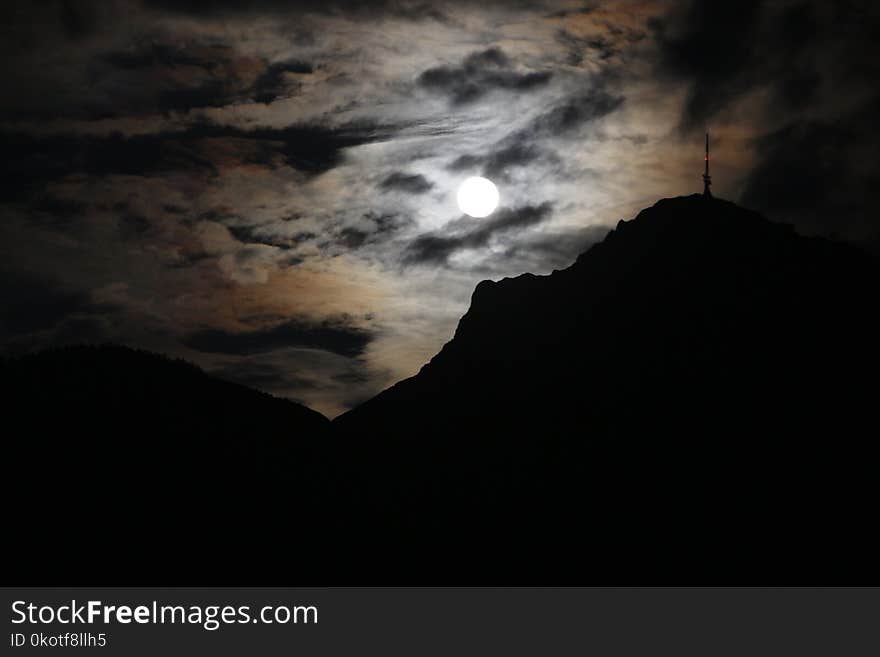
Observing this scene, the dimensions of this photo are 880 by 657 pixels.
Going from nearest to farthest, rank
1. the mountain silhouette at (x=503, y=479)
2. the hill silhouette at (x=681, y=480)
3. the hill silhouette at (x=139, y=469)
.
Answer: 1. the hill silhouette at (x=139, y=469)
2. the mountain silhouette at (x=503, y=479)
3. the hill silhouette at (x=681, y=480)

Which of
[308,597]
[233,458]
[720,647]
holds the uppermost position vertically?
[233,458]

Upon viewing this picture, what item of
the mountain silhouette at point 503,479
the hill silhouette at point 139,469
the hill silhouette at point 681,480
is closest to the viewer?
A: the hill silhouette at point 139,469

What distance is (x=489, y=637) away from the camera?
145 metres

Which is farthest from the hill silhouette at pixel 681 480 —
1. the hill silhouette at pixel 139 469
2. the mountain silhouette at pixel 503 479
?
the hill silhouette at pixel 139 469

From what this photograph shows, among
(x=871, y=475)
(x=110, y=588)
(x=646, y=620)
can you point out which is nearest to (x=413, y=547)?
(x=646, y=620)

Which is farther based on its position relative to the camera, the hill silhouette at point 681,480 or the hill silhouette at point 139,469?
the hill silhouette at point 681,480

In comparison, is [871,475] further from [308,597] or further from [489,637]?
[308,597]

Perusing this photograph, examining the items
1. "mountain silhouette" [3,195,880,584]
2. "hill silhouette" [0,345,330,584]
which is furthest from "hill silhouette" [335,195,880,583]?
"hill silhouette" [0,345,330,584]

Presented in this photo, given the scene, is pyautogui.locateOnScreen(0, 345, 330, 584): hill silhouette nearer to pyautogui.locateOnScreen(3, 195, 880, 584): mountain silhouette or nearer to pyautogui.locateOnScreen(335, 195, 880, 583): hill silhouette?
pyautogui.locateOnScreen(3, 195, 880, 584): mountain silhouette

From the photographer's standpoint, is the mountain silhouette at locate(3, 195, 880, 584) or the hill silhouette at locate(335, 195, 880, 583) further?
the hill silhouette at locate(335, 195, 880, 583)

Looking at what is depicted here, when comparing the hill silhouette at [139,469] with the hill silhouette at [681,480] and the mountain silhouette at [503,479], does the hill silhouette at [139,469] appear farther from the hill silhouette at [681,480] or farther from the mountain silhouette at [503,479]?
the hill silhouette at [681,480]

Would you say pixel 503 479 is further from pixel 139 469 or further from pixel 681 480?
pixel 139 469

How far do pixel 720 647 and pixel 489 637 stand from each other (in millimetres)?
41299

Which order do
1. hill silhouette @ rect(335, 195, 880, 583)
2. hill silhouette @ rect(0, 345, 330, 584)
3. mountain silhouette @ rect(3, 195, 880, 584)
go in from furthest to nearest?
hill silhouette @ rect(335, 195, 880, 583) < mountain silhouette @ rect(3, 195, 880, 584) < hill silhouette @ rect(0, 345, 330, 584)
